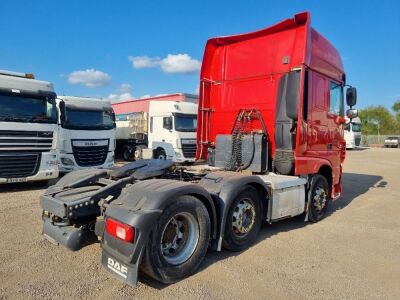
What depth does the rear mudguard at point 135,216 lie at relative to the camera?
323cm

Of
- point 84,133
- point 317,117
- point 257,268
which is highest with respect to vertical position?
point 317,117

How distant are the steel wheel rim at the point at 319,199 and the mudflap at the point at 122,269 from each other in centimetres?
409

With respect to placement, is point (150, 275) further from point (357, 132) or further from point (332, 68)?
point (357, 132)

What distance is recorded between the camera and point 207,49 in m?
6.91

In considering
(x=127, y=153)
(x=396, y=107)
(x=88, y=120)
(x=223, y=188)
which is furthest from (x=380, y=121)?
(x=223, y=188)

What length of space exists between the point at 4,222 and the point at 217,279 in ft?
13.3

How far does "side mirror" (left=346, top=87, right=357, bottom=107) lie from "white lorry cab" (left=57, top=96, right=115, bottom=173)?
800 cm

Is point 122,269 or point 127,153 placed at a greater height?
point 127,153

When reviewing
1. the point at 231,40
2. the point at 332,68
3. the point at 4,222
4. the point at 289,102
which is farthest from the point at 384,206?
the point at 4,222

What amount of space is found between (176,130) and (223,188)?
1075cm

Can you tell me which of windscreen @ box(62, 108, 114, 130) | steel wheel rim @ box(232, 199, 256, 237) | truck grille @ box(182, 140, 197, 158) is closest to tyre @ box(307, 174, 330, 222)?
steel wheel rim @ box(232, 199, 256, 237)

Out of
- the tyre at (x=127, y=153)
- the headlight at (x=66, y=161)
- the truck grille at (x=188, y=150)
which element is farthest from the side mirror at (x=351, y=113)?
the tyre at (x=127, y=153)

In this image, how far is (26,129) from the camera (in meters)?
8.59

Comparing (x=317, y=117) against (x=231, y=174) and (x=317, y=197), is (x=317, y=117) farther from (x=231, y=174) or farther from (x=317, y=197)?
(x=231, y=174)
